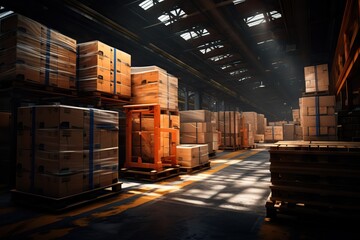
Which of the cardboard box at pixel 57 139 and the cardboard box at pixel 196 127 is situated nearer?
the cardboard box at pixel 57 139

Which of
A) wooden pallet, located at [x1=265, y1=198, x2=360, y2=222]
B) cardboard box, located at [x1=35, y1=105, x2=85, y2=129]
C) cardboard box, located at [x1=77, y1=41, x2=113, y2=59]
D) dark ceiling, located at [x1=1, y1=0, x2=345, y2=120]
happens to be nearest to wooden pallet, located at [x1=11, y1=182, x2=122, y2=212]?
cardboard box, located at [x1=35, y1=105, x2=85, y2=129]

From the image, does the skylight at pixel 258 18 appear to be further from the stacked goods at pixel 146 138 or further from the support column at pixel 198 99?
the support column at pixel 198 99

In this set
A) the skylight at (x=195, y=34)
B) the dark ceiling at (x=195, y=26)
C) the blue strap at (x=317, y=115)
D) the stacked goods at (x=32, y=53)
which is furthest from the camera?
the skylight at (x=195, y=34)

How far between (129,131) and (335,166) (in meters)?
4.54

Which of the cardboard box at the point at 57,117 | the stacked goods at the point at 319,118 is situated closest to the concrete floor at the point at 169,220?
the cardboard box at the point at 57,117

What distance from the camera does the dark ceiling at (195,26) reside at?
246 inches

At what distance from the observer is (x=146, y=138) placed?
6.10 m

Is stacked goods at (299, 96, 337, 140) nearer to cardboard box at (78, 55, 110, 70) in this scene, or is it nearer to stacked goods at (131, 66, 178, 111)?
stacked goods at (131, 66, 178, 111)

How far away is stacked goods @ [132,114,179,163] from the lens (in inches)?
239

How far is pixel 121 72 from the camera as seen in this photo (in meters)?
5.92

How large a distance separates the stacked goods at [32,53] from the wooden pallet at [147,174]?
2468mm

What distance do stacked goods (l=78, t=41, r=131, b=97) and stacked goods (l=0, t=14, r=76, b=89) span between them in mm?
→ 394

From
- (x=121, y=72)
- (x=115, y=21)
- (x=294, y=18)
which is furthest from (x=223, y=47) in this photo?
(x=121, y=72)

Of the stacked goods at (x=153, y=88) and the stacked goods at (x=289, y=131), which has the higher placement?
the stacked goods at (x=153, y=88)
